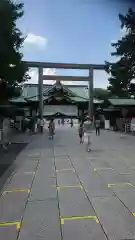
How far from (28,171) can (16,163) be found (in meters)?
1.64

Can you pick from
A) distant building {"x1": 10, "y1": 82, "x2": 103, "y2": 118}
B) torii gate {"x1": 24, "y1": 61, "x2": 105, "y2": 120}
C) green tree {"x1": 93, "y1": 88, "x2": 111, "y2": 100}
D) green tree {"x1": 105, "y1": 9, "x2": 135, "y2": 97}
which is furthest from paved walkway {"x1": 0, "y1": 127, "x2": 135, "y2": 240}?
distant building {"x1": 10, "y1": 82, "x2": 103, "y2": 118}

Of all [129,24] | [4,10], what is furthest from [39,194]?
[129,24]

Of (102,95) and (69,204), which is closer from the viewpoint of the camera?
(69,204)

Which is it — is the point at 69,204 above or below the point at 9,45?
below

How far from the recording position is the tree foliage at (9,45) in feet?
45.8

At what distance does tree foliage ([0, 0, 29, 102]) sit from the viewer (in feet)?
45.8

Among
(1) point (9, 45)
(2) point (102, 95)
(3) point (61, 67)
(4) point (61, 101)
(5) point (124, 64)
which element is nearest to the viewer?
(1) point (9, 45)

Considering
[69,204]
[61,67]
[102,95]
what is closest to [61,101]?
[102,95]

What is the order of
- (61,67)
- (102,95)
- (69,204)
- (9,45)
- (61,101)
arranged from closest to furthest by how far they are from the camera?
(69,204) < (9,45) < (61,67) < (61,101) < (102,95)

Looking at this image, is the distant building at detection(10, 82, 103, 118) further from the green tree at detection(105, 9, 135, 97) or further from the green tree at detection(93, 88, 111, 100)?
the green tree at detection(105, 9, 135, 97)

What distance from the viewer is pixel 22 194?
5.71m

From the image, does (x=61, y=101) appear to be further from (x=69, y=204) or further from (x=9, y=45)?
(x=69, y=204)

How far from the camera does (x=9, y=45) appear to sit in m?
16.4

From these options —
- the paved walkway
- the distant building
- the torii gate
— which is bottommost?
the paved walkway
